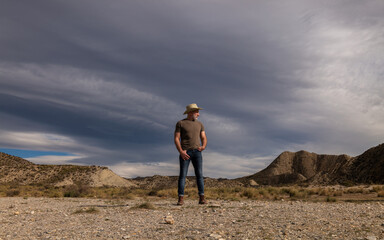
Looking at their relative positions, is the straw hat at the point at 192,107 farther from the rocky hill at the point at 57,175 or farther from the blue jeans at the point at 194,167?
the rocky hill at the point at 57,175

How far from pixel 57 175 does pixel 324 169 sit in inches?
2292

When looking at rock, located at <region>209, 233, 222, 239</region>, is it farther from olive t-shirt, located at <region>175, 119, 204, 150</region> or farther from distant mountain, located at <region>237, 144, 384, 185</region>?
distant mountain, located at <region>237, 144, 384, 185</region>

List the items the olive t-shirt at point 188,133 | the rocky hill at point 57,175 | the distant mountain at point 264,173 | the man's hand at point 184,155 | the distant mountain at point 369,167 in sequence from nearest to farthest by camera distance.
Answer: the man's hand at point 184,155 < the olive t-shirt at point 188,133 < the distant mountain at point 369,167 < the distant mountain at point 264,173 < the rocky hill at point 57,175

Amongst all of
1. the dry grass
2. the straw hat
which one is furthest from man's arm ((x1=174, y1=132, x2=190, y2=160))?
the dry grass

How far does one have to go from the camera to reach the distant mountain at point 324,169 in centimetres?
4891

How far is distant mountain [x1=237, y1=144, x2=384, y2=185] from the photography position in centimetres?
4891

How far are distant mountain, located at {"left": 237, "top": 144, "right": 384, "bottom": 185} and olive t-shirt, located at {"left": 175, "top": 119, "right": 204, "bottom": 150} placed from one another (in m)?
42.8

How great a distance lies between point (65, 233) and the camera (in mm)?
5508

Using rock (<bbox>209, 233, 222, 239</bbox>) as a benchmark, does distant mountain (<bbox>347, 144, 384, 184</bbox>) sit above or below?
above

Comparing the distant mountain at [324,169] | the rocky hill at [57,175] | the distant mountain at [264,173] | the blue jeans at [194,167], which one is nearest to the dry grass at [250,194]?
the blue jeans at [194,167]

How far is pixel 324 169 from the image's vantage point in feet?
233

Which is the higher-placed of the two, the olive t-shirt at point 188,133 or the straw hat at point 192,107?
the straw hat at point 192,107

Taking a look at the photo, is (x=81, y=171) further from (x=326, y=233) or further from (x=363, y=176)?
(x=326, y=233)

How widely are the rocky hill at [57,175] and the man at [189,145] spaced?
46.1 meters
